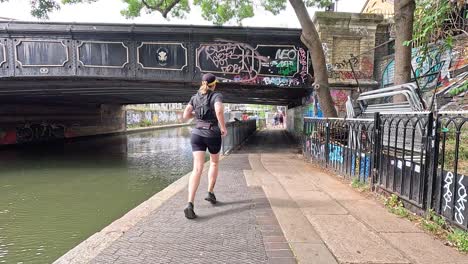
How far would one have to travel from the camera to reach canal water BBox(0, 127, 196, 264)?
5.40 metres

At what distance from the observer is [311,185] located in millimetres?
6004

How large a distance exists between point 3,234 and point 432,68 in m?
11.0

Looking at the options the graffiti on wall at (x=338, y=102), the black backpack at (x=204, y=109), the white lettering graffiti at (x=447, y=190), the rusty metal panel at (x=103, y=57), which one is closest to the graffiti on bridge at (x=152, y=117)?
the rusty metal panel at (x=103, y=57)

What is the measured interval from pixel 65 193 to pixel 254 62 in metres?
7.46

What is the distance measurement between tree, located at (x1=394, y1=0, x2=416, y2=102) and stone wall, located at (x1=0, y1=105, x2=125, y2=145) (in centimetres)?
2120

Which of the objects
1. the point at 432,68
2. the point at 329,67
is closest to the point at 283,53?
the point at 329,67

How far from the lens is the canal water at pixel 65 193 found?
540 cm

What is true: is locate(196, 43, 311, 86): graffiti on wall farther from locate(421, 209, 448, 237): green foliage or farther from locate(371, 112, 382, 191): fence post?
locate(421, 209, 448, 237): green foliage

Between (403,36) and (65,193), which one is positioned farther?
(65,193)

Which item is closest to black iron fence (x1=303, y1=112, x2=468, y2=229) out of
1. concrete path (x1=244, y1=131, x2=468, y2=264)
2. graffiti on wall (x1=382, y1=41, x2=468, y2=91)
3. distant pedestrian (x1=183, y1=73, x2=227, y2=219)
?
concrete path (x1=244, y1=131, x2=468, y2=264)

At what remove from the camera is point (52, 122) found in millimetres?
24453

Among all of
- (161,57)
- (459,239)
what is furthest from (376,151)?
(161,57)

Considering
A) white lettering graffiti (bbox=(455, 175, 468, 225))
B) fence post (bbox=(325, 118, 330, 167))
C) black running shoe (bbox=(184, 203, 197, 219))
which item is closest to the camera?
white lettering graffiti (bbox=(455, 175, 468, 225))

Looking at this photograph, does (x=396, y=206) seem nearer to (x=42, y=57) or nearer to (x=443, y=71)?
(x=443, y=71)
